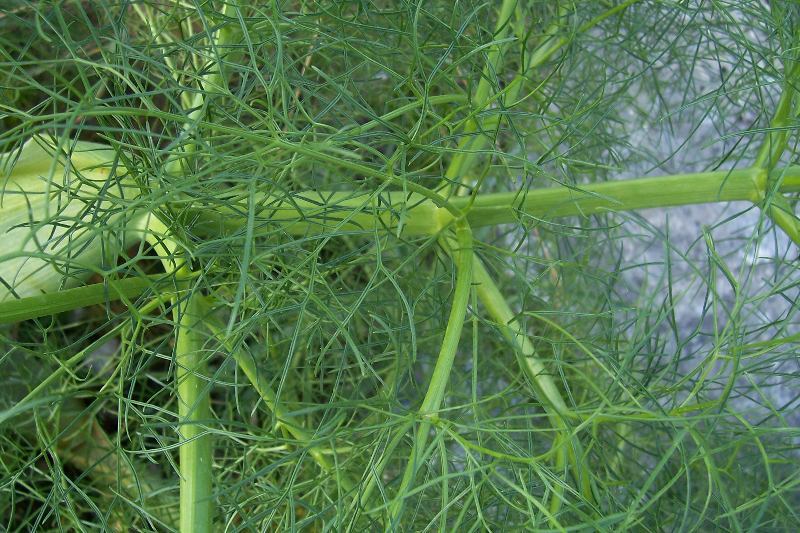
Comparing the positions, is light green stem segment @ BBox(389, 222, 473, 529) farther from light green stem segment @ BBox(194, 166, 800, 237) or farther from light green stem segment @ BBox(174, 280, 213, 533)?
light green stem segment @ BBox(174, 280, 213, 533)

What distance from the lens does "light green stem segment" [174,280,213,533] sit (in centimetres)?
57

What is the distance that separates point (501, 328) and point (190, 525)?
0.26 m

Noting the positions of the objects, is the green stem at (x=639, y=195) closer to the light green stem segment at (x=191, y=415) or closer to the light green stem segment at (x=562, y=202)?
the light green stem segment at (x=562, y=202)

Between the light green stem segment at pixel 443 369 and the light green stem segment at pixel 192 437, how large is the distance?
5.7 inches

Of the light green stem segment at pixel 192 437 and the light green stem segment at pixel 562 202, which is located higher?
the light green stem segment at pixel 562 202

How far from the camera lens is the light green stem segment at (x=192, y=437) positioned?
57cm

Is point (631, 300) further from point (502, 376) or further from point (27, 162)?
point (27, 162)

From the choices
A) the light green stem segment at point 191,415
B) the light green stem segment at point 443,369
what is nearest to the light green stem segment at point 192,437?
the light green stem segment at point 191,415

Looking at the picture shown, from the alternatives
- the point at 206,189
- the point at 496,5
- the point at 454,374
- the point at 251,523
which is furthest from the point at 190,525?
the point at 496,5

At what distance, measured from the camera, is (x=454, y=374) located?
964 mm

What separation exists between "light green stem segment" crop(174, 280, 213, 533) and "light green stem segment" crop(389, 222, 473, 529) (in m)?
0.14

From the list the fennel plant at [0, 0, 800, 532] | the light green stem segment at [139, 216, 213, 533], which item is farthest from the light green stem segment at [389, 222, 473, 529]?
the light green stem segment at [139, 216, 213, 533]

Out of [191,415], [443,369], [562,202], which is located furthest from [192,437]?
[562,202]

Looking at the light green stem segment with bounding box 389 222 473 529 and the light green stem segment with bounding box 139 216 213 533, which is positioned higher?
the light green stem segment with bounding box 389 222 473 529
